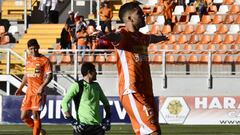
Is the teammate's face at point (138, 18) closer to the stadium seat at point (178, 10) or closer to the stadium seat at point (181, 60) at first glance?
the stadium seat at point (181, 60)

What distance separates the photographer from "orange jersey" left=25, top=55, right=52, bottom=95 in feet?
51.8

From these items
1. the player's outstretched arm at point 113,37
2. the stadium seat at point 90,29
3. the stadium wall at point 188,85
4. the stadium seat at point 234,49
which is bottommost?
the stadium wall at point 188,85

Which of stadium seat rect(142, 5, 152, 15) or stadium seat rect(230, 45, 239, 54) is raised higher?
stadium seat rect(142, 5, 152, 15)

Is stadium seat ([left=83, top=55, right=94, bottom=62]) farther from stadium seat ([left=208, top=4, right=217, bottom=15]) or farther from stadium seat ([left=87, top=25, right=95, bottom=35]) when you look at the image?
stadium seat ([left=208, top=4, right=217, bottom=15])

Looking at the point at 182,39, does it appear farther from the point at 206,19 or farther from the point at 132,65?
the point at 132,65

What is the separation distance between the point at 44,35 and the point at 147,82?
23374 mm

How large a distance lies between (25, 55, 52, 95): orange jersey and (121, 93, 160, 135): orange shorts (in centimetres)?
711

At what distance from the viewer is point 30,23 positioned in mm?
33781

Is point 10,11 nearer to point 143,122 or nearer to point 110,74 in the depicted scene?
point 110,74

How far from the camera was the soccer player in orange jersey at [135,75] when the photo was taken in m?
8.69

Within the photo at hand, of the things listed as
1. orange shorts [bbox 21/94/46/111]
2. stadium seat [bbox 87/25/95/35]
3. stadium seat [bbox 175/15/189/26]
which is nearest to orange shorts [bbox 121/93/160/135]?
orange shorts [bbox 21/94/46/111]

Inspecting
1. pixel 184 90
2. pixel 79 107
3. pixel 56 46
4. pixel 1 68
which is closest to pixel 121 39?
pixel 79 107

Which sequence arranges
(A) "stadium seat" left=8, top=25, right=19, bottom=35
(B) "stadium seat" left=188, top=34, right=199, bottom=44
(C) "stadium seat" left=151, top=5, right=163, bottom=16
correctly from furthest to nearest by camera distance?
(A) "stadium seat" left=8, top=25, right=19, bottom=35
(C) "stadium seat" left=151, top=5, right=163, bottom=16
(B) "stadium seat" left=188, top=34, right=199, bottom=44

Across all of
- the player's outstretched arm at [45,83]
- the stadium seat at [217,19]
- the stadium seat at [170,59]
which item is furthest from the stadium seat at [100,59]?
the player's outstretched arm at [45,83]
